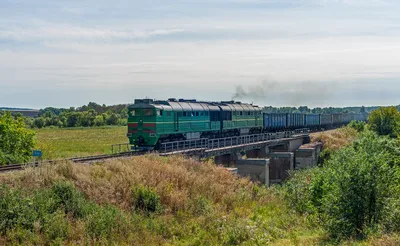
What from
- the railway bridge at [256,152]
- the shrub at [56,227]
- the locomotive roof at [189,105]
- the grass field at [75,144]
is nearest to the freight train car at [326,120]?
the railway bridge at [256,152]

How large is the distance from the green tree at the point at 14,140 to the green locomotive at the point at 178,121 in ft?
23.6

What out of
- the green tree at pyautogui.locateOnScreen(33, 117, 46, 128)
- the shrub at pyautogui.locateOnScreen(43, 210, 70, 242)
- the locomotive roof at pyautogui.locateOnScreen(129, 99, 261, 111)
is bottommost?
the shrub at pyautogui.locateOnScreen(43, 210, 70, 242)

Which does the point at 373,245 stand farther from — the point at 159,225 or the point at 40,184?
the point at 40,184

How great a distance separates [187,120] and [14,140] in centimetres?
1268

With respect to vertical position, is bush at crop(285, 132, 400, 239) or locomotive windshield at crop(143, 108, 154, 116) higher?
locomotive windshield at crop(143, 108, 154, 116)

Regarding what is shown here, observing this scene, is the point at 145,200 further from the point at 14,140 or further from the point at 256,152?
the point at 256,152

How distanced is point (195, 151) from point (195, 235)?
1310 cm

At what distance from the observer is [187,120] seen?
34000 millimetres

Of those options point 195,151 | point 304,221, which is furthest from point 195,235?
point 195,151

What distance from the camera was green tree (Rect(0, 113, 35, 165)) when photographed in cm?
2714

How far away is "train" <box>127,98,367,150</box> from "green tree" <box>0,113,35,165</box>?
23.4 ft

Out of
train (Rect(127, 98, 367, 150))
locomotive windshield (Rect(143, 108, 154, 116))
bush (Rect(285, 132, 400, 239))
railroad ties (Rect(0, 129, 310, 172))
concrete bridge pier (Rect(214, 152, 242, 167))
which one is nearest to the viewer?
bush (Rect(285, 132, 400, 239))

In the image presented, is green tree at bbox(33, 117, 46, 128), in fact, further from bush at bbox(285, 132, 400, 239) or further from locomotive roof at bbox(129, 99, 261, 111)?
bush at bbox(285, 132, 400, 239)

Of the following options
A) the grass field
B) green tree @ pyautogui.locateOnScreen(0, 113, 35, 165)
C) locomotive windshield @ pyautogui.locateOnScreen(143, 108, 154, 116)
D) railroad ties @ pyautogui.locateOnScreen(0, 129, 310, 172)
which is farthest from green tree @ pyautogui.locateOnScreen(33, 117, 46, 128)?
locomotive windshield @ pyautogui.locateOnScreen(143, 108, 154, 116)
